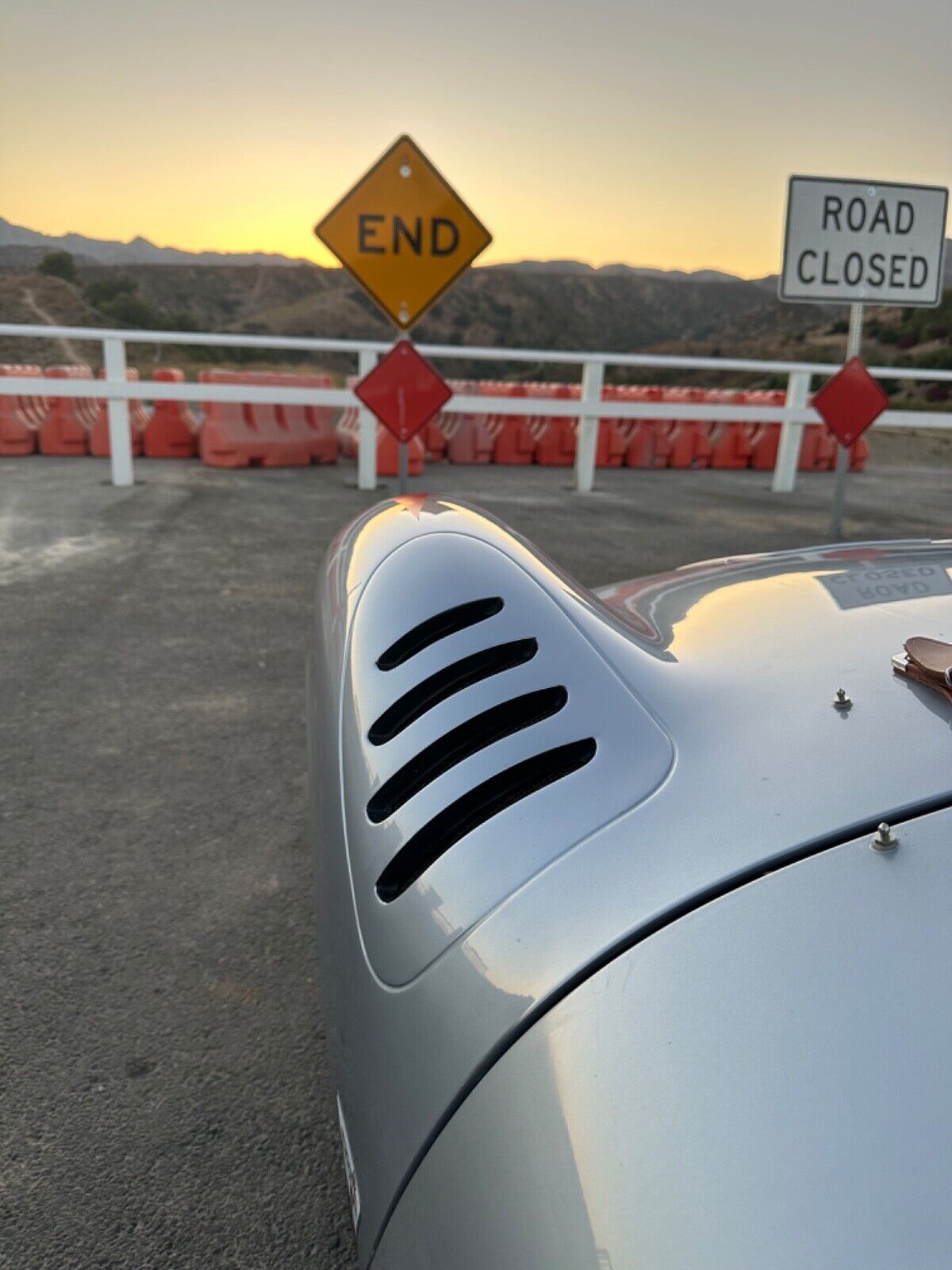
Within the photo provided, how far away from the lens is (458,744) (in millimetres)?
1124

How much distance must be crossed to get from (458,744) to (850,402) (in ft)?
24.1

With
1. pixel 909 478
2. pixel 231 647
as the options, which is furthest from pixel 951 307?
pixel 231 647

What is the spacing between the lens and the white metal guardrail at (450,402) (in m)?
8.81

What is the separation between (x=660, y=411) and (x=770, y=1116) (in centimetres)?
1037

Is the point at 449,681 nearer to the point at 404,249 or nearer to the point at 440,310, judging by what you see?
the point at 404,249

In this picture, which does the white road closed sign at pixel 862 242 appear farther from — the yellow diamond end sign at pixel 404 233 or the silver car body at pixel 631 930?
the silver car body at pixel 631 930

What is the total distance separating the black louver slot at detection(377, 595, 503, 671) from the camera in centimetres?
130

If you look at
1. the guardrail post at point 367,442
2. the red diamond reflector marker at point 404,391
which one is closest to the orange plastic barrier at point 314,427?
the guardrail post at point 367,442

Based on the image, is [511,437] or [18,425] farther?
[511,437]

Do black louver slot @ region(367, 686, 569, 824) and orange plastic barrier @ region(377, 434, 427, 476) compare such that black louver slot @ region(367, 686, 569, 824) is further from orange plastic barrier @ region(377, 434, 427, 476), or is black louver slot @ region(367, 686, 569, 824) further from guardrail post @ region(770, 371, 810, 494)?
guardrail post @ region(770, 371, 810, 494)

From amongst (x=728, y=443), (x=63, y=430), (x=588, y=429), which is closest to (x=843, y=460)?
(x=588, y=429)

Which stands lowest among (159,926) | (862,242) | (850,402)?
(159,926)

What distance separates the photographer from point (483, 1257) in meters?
0.69

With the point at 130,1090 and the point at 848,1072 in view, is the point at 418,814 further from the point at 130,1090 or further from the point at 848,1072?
the point at 130,1090
